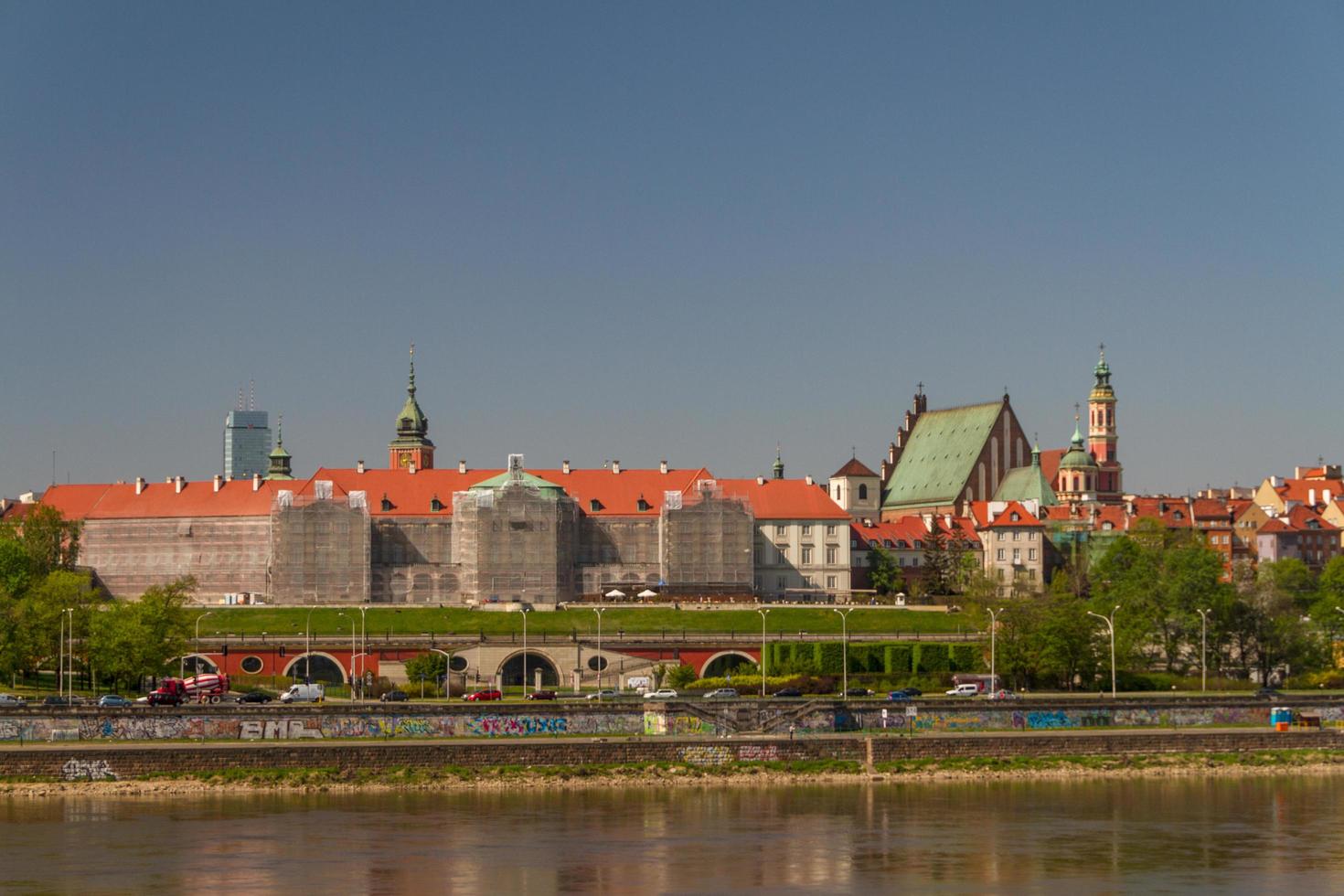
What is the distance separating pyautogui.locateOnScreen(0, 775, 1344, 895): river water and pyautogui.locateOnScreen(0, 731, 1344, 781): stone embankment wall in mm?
2929

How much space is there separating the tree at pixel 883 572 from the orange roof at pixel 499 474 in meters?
17.4

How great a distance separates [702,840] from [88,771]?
26.1 m

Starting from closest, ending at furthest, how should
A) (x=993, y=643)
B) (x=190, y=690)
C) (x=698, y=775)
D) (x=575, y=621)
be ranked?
(x=698, y=775)
(x=190, y=690)
(x=993, y=643)
(x=575, y=621)

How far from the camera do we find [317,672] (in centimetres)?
13275

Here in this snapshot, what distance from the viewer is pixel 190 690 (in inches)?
4380

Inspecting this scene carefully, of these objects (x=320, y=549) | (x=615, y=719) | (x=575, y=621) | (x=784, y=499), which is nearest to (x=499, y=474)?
(x=320, y=549)

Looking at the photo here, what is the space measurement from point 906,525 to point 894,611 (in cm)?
4397

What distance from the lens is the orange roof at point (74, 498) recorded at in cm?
17238

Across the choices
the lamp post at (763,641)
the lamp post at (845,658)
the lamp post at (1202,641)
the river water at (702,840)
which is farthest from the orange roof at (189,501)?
the river water at (702,840)

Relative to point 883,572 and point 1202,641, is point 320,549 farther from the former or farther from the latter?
point 1202,641

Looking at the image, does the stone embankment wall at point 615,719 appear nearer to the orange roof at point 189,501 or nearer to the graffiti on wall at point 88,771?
the graffiti on wall at point 88,771

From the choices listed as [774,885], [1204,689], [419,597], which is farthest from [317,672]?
[774,885]

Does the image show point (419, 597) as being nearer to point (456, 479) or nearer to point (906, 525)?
point (456, 479)

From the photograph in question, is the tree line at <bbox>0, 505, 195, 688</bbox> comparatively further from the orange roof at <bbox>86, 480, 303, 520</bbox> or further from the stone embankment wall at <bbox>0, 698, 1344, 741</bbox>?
the orange roof at <bbox>86, 480, 303, 520</bbox>
